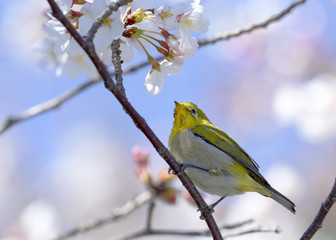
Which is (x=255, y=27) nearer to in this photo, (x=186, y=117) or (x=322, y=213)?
(x=186, y=117)

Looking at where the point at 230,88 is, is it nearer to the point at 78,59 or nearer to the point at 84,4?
the point at 78,59

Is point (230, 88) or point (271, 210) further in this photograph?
point (230, 88)

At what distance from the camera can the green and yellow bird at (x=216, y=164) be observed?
341 cm

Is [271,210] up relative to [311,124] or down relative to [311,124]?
down

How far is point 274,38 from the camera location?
6531 mm

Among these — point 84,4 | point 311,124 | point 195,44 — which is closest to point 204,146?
point 195,44

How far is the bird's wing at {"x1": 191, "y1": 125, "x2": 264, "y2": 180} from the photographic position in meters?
3.63

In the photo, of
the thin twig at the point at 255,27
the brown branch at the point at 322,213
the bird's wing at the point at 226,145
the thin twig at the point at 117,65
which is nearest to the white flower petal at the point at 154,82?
the thin twig at the point at 117,65

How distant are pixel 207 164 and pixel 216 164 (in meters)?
0.08

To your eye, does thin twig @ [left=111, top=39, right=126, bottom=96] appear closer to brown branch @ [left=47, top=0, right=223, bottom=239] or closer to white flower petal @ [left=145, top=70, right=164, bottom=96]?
brown branch @ [left=47, top=0, right=223, bottom=239]

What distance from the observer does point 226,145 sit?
3.74m

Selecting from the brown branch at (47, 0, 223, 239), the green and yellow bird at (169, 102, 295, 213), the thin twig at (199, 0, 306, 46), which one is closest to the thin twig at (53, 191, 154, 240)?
the green and yellow bird at (169, 102, 295, 213)

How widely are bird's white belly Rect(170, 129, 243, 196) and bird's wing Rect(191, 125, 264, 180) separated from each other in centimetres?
8

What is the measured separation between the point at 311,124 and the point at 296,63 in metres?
1.20
